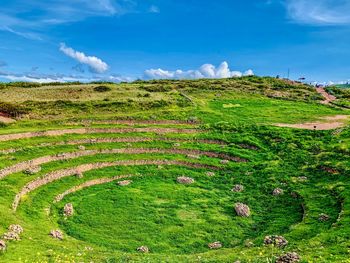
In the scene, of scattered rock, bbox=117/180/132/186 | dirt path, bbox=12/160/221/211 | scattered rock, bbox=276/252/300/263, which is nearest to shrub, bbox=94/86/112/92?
dirt path, bbox=12/160/221/211

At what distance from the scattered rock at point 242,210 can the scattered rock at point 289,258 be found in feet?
46.5

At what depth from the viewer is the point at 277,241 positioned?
25641 millimetres

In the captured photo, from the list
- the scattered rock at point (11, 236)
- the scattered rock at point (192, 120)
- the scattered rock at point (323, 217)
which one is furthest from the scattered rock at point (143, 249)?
the scattered rock at point (192, 120)

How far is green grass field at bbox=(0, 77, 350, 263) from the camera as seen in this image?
2705 cm

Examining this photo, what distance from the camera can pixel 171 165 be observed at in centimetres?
4947

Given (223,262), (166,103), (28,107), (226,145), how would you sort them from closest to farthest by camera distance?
(223,262) → (226,145) → (28,107) → (166,103)

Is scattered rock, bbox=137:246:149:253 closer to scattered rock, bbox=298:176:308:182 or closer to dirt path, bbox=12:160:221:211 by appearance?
dirt path, bbox=12:160:221:211

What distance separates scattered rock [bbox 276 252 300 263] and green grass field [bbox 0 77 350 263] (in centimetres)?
30

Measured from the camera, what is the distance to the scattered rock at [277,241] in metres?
25.1

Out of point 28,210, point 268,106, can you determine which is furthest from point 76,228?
point 268,106

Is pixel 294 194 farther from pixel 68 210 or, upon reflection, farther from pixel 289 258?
pixel 68 210

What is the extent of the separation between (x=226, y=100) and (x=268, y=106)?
10431 mm

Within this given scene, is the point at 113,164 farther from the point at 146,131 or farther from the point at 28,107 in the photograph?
the point at 28,107

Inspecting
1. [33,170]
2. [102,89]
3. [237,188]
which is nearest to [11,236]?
[33,170]
